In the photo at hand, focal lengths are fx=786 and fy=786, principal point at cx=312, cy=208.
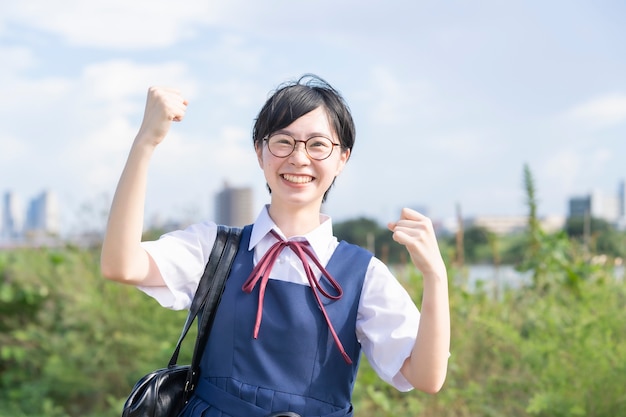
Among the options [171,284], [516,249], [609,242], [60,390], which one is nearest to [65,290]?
[60,390]

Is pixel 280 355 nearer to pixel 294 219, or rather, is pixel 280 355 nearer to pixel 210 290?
pixel 210 290

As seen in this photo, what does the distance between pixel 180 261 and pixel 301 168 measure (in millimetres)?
367

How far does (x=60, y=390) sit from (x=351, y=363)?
3.73 meters

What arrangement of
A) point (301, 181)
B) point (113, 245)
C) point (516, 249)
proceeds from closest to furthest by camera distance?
point (113, 245), point (301, 181), point (516, 249)

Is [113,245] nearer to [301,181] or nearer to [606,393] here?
[301,181]

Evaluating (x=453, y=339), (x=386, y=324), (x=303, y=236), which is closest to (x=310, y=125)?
(x=303, y=236)

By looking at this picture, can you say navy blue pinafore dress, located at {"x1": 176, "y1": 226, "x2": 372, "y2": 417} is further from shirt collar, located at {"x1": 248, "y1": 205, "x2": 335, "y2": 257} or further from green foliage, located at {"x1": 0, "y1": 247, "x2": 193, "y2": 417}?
green foliage, located at {"x1": 0, "y1": 247, "x2": 193, "y2": 417}

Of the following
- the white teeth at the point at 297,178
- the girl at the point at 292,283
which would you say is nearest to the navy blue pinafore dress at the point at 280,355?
the girl at the point at 292,283

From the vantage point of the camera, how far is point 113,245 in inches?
68.7

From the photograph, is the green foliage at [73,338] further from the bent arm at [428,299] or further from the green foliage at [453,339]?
the bent arm at [428,299]

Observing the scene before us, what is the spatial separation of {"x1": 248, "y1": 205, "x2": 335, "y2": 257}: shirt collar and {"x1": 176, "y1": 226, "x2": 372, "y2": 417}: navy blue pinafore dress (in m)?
0.08

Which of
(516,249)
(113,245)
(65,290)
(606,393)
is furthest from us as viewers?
(516,249)

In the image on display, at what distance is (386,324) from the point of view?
5.94ft

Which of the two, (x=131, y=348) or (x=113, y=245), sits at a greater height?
(x=113, y=245)
